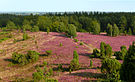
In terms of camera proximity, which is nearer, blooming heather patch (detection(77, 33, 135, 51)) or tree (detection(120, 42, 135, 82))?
tree (detection(120, 42, 135, 82))

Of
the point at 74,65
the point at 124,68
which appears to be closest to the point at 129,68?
the point at 124,68

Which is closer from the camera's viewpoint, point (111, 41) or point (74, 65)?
point (74, 65)

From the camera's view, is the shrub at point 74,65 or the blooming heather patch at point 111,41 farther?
the blooming heather patch at point 111,41

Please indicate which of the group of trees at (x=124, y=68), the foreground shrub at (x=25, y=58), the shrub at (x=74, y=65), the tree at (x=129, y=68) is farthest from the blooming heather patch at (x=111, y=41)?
the tree at (x=129, y=68)

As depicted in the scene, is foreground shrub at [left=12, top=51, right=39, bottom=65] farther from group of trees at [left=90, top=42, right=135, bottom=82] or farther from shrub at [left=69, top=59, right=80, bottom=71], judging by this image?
group of trees at [left=90, top=42, right=135, bottom=82]

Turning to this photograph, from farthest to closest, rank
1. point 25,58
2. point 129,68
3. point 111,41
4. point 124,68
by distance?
point 111,41, point 25,58, point 124,68, point 129,68

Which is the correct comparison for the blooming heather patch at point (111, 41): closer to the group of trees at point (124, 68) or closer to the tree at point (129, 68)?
the group of trees at point (124, 68)

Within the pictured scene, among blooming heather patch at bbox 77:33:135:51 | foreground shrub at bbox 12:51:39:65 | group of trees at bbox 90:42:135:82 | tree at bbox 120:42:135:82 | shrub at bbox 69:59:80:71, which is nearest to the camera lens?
tree at bbox 120:42:135:82

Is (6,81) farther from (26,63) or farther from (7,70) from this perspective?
(26,63)

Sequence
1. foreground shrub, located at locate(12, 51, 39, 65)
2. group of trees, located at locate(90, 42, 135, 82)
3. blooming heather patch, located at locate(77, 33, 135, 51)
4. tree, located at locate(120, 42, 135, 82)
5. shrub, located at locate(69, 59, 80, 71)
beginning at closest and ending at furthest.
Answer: tree, located at locate(120, 42, 135, 82), group of trees, located at locate(90, 42, 135, 82), shrub, located at locate(69, 59, 80, 71), foreground shrub, located at locate(12, 51, 39, 65), blooming heather patch, located at locate(77, 33, 135, 51)

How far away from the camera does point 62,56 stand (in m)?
33.0

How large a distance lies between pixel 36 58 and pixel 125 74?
2153 cm

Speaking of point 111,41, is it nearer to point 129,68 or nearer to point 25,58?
point 25,58

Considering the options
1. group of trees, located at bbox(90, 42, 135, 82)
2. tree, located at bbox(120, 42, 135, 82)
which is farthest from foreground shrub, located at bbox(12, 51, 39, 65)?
tree, located at bbox(120, 42, 135, 82)
